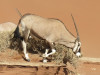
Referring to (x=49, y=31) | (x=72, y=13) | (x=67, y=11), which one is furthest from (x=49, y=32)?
(x=67, y=11)

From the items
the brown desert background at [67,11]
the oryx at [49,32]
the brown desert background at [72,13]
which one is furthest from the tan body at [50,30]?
the brown desert background at [67,11]

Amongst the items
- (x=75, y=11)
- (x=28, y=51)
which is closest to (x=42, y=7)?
(x=75, y=11)

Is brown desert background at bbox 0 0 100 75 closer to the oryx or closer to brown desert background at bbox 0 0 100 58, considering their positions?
brown desert background at bbox 0 0 100 58

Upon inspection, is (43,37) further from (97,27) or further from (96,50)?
(97,27)

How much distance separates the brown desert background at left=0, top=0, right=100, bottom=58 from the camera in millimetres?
13136

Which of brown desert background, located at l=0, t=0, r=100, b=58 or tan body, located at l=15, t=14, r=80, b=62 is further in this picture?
brown desert background, located at l=0, t=0, r=100, b=58

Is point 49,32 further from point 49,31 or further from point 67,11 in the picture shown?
point 67,11

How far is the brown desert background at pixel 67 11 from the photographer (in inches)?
517

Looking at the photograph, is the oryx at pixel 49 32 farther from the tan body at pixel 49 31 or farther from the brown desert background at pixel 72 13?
the brown desert background at pixel 72 13

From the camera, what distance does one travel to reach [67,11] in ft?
46.9

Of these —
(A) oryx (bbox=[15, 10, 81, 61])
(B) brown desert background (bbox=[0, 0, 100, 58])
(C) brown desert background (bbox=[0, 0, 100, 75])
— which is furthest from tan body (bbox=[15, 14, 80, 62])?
(B) brown desert background (bbox=[0, 0, 100, 58])

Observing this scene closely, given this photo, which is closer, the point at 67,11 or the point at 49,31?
the point at 49,31

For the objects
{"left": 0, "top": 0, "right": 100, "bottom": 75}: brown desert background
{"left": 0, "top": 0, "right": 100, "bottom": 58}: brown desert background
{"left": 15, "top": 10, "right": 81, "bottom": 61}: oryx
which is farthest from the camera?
{"left": 0, "top": 0, "right": 100, "bottom": 58}: brown desert background

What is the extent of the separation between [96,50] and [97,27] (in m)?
1.87
